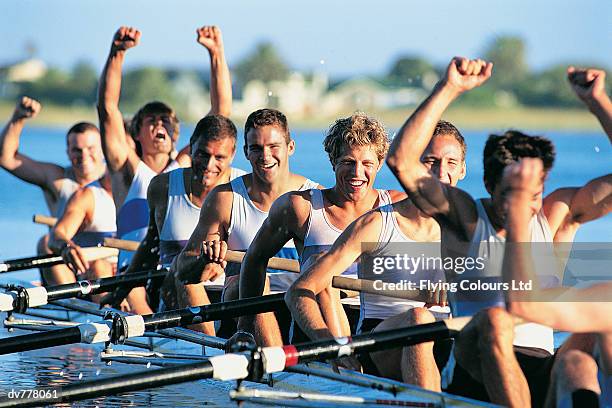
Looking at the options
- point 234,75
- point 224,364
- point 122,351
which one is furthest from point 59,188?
point 234,75

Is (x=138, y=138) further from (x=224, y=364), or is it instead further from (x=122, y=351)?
(x=224, y=364)

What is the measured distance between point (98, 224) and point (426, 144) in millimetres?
4456

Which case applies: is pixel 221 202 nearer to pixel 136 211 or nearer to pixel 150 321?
pixel 150 321

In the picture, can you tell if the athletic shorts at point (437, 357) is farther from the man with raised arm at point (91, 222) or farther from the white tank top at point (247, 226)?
the man with raised arm at point (91, 222)

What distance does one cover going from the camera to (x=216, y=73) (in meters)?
7.57

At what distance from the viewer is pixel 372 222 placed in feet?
15.7

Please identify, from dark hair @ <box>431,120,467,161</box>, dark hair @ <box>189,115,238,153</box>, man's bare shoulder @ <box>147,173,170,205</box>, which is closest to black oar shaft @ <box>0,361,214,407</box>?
dark hair @ <box>431,120,467,161</box>

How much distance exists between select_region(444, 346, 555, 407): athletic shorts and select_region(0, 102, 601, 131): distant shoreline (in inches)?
1026

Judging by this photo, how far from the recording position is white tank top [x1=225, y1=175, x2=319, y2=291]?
598 centimetres

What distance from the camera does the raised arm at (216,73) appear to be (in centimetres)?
756

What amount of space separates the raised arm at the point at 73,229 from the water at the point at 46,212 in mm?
→ 588

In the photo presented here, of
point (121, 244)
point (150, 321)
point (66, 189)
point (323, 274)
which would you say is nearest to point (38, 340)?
point (150, 321)

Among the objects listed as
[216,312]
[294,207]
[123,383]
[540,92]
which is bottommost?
[123,383]

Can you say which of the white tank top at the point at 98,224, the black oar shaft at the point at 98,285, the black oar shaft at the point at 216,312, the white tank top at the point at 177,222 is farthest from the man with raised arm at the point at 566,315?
the white tank top at the point at 98,224
